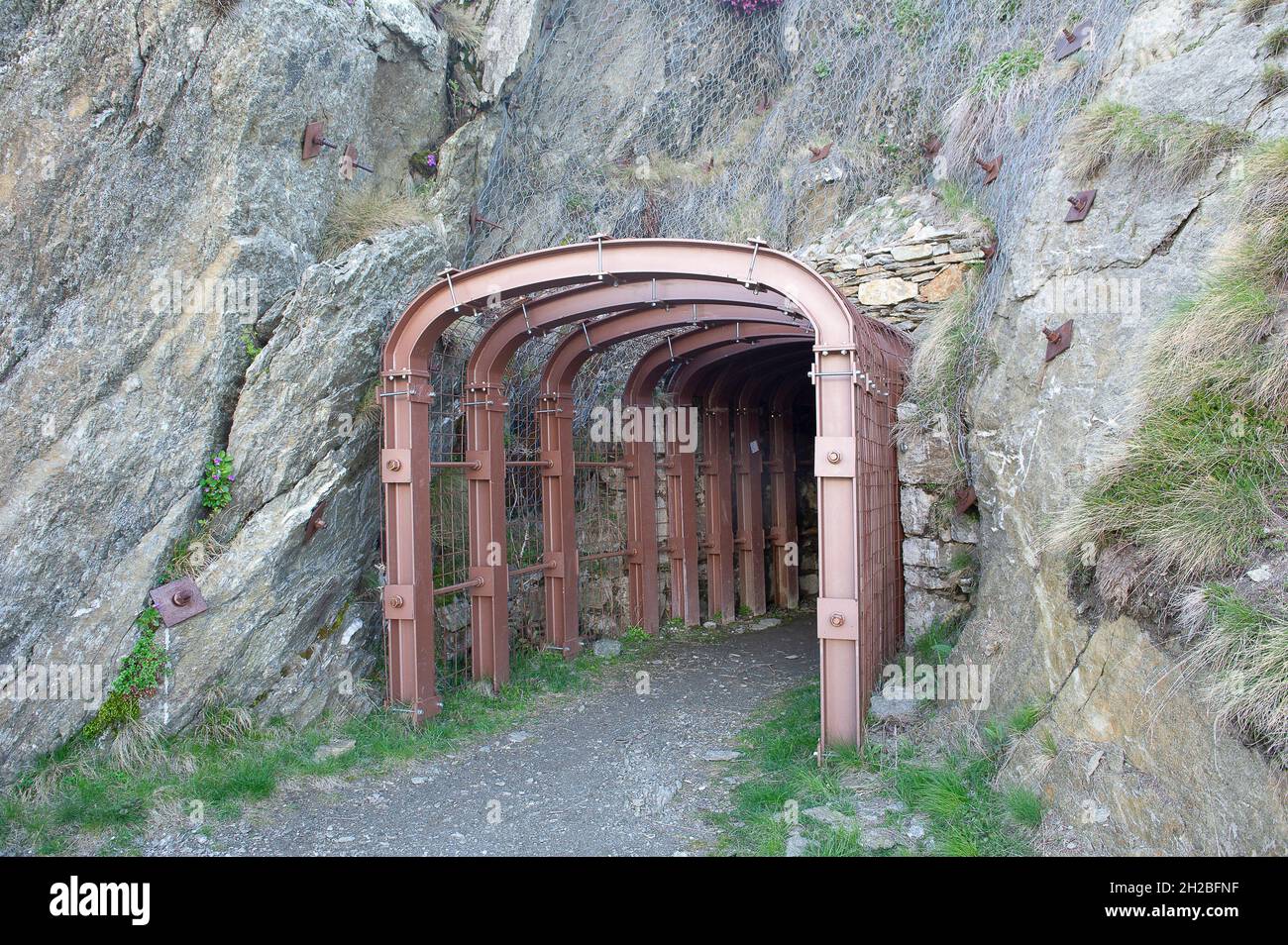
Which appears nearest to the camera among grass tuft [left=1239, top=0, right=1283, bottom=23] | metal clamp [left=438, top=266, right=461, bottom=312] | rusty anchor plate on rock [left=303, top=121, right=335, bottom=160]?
grass tuft [left=1239, top=0, right=1283, bottom=23]

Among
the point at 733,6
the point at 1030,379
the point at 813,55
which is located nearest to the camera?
the point at 1030,379

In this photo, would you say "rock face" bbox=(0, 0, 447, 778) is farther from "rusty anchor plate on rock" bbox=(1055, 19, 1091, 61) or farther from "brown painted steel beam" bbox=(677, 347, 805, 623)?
"rusty anchor plate on rock" bbox=(1055, 19, 1091, 61)

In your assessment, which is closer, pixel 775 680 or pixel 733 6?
pixel 775 680

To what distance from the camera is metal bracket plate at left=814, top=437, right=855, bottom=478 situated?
5.23 meters

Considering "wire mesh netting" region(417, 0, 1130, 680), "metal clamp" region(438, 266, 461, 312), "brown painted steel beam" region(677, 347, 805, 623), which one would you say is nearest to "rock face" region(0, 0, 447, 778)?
"metal clamp" region(438, 266, 461, 312)

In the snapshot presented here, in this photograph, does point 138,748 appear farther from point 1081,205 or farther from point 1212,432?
point 1081,205

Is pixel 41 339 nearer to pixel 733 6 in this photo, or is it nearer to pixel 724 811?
pixel 724 811

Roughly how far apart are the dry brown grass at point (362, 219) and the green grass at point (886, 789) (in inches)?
187

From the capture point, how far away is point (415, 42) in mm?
7859

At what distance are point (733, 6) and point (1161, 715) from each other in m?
10.6

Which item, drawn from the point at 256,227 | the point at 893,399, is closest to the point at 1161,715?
the point at 893,399

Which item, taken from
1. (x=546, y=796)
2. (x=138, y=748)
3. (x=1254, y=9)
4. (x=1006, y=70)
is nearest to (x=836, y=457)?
(x=546, y=796)

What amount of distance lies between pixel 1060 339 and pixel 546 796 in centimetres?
403

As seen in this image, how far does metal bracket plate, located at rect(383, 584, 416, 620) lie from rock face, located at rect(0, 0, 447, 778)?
415mm
